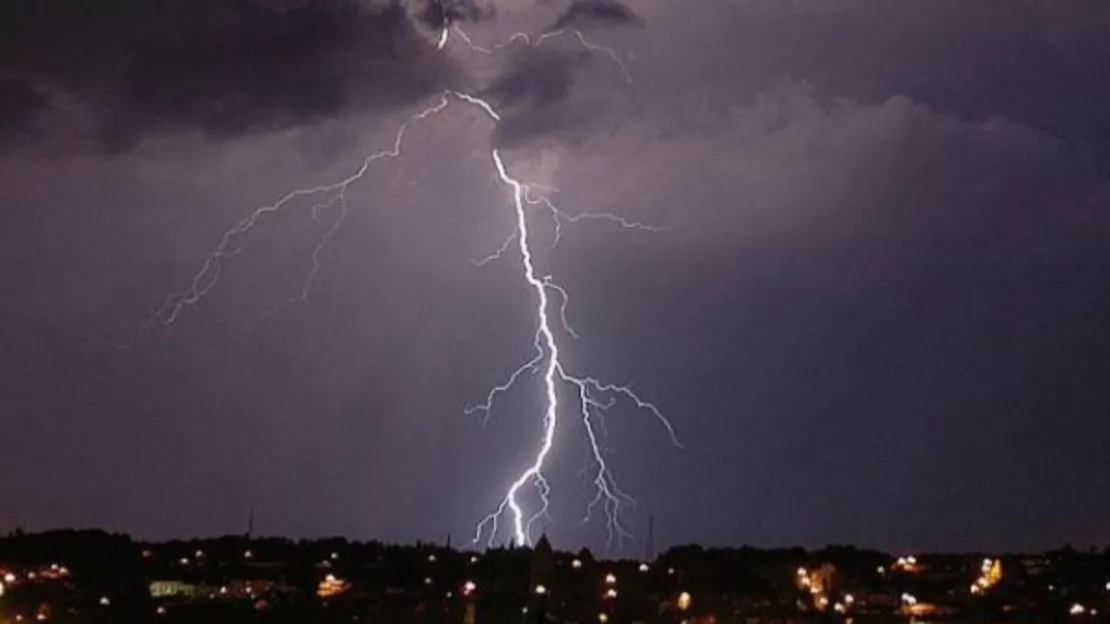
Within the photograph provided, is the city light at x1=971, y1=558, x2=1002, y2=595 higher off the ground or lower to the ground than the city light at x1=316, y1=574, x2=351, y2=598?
higher

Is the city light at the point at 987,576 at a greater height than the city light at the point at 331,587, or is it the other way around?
the city light at the point at 987,576

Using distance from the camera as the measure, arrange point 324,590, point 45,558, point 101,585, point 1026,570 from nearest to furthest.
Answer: point 101,585
point 324,590
point 45,558
point 1026,570

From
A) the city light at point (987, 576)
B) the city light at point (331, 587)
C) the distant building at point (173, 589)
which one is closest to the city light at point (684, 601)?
the city light at point (331, 587)

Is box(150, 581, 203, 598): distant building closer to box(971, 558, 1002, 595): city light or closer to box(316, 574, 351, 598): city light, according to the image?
box(316, 574, 351, 598): city light

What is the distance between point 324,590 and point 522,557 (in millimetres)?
13225

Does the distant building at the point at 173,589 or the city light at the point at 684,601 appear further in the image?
the city light at the point at 684,601

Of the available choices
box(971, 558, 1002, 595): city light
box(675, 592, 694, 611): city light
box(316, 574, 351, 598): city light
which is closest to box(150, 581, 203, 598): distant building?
box(316, 574, 351, 598): city light

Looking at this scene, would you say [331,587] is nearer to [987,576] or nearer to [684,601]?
[684,601]

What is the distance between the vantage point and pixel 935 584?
55719 millimetres

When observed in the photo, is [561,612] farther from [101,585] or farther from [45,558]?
[45,558]

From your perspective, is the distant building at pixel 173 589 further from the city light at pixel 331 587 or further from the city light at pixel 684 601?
the city light at pixel 684 601

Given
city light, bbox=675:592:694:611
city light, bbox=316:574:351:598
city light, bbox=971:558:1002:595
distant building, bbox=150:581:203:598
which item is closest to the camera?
distant building, bbox=150:581:203:598

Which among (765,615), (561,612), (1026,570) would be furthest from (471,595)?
(1026,570)

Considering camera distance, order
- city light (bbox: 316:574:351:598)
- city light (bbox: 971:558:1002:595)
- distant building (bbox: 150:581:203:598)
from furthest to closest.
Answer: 1. city light (bbox: 971:558:1002:595)
2. city light (bbox: 316:574:351:598)
3. distant building (bbox: 150:581:203:598)
